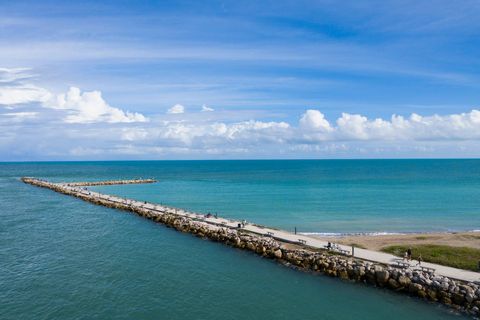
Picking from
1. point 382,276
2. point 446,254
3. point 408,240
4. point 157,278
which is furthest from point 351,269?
point 157,278

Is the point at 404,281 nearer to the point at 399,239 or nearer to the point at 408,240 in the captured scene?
A: the point at 408,240

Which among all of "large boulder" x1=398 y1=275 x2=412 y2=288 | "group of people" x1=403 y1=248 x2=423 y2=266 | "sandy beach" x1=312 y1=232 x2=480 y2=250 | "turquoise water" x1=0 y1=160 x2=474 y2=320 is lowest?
"turquoise water" x1=0 y1=160 x2=474 y2=320

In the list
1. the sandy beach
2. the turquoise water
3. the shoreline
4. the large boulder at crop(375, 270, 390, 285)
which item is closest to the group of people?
the shoreline

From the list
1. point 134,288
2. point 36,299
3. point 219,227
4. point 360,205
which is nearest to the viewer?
point 36,299

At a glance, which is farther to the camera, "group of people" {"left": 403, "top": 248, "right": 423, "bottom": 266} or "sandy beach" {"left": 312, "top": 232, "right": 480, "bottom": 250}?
"sandy beach" {"left": 312, "top": 232, "right": 480, "bottom": 250}

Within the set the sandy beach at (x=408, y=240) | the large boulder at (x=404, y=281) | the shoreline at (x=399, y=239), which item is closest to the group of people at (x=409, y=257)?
the shoreline at (x=399, y=239)

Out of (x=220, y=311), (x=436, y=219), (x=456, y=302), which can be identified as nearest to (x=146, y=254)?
(x=220, y=311)

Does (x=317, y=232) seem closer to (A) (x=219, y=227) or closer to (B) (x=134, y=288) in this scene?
(A) (x=219, y=227)

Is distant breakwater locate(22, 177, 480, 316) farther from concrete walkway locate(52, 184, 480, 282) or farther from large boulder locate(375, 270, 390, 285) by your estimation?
concrete walkway locate(52, 184, 480, 282)
